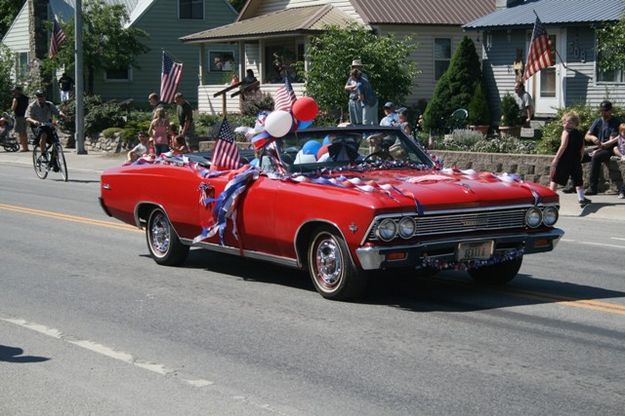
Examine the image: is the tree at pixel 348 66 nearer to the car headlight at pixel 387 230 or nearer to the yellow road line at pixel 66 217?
the yellow road line at pixel 66 217

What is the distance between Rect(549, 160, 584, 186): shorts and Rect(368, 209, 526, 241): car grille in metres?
8.08

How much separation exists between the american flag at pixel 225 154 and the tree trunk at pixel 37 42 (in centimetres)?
3339

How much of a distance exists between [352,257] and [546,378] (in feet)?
8.18

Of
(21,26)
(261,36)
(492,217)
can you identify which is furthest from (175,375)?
(21,26)

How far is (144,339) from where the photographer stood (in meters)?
8.16

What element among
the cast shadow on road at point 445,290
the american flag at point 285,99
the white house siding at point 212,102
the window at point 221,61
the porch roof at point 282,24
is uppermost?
the porch roof at point 282,24

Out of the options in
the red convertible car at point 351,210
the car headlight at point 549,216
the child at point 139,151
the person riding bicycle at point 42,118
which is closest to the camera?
the red convertible car at point 351,210

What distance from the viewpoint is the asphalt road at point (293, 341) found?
6480 millimetres

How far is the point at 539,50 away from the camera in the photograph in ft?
96.9

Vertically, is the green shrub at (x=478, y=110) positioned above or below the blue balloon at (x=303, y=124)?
above

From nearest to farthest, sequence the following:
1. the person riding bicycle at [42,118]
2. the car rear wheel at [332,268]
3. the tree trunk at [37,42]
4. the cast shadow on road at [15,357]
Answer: the cast shadow on road at [15,357] → the car rear wheel at [332,268] → the person riding bicycle at [42,118] → the tree trunk at [37,42]

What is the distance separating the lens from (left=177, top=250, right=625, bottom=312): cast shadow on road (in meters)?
9.36

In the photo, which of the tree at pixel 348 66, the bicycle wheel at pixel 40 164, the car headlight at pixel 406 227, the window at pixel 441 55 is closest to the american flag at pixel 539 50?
the tree at pixel 348 66

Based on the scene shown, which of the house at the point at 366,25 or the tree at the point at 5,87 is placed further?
the tree at the point at 5,87
